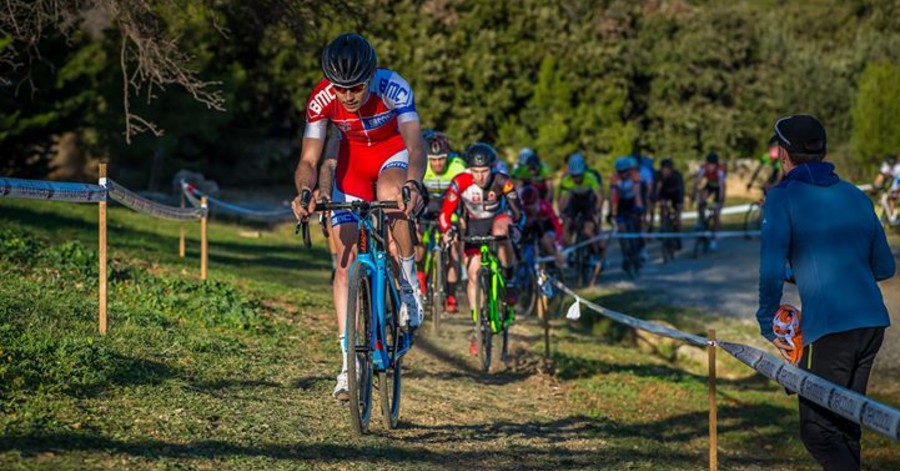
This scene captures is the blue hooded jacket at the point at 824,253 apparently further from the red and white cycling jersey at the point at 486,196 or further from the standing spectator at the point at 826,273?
the red and white cycling jersey at the point at 486,196

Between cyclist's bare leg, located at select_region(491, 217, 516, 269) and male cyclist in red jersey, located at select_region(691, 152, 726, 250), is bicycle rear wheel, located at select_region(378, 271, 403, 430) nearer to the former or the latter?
cyclist's bare leg, located at select_region(491, 217, 516, 269)

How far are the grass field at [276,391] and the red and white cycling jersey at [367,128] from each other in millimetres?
1564

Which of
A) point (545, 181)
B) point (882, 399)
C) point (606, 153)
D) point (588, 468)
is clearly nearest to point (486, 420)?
point (588, 468)

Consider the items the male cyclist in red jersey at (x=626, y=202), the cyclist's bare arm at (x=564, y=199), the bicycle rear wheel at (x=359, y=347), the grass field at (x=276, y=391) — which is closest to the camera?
the grass field at (x=276, y=391)

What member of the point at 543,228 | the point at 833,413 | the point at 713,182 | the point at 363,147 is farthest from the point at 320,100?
the point at 713,182

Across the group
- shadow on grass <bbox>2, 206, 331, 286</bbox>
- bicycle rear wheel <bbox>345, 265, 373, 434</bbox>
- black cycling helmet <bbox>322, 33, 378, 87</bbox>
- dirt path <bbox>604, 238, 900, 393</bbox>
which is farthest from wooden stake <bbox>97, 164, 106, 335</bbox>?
dirt path <bbox>604, 238, 900, 393</bbox>

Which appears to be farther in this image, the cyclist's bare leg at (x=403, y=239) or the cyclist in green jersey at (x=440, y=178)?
the cyclist in green jersey at (x=440, y=178)

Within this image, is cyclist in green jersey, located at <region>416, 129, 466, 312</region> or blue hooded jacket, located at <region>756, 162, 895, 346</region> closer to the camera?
blue hooded jacket, located at <region>756, 162, 895, 346</region>

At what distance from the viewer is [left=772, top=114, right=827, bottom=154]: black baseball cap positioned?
6676 millimetres

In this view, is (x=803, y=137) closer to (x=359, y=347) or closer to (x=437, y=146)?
(x=359, y=347)

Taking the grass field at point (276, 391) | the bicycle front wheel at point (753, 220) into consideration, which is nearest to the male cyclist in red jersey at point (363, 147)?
the grass field at point (276, 391)

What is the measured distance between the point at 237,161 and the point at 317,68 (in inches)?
181

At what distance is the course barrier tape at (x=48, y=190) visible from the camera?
8172 millimetres

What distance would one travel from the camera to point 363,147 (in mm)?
8734
